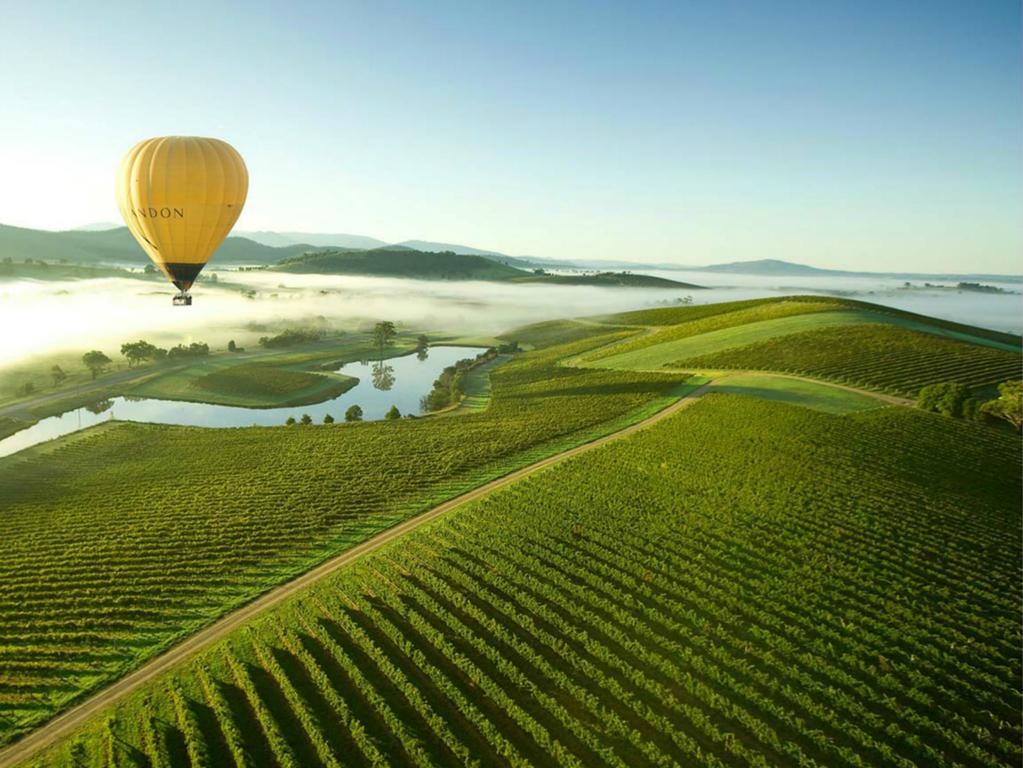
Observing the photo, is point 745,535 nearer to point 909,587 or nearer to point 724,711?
point 909,587

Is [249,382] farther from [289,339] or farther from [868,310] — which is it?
[868,310]

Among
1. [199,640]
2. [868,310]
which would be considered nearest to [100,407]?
[199,640]

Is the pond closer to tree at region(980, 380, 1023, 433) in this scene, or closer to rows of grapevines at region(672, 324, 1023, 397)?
rows of grapevines at region(672, 324, 1023, 397)

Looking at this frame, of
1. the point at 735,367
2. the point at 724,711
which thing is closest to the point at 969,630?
the point at 724,711

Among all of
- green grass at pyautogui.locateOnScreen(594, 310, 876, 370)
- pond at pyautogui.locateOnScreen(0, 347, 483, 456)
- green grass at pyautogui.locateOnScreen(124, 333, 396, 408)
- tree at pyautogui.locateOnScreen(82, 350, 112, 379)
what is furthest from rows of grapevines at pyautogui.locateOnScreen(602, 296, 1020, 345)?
tree at pyautogui.locateOnScreen(82, 350, 112, 379)

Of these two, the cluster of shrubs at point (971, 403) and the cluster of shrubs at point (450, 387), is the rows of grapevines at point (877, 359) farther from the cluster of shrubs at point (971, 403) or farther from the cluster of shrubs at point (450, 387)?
the cluster of shrubs at point (450, 387)

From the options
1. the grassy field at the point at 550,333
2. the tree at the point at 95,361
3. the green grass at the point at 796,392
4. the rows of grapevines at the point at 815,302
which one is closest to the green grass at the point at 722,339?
the rows of grapevines at the point at 815,302
